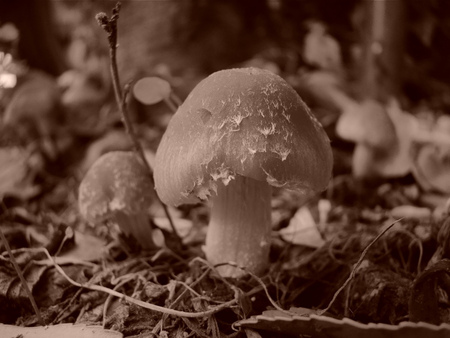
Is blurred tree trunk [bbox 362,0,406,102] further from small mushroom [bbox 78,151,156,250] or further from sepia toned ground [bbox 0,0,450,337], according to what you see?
small mushroom [bbox 78,151,156,250]

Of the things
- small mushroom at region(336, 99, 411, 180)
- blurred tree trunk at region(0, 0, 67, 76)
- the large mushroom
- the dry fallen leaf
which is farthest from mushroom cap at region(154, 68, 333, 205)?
blurred tree trunk at region(0, 0, 67, 76)

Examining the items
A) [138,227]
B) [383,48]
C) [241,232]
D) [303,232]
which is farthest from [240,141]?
[383,48]

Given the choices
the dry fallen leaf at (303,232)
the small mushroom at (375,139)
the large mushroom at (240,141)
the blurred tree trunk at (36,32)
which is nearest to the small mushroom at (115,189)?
the large mushroom at (240,141)

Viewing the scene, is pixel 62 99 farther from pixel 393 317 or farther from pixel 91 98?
pixel 393 317

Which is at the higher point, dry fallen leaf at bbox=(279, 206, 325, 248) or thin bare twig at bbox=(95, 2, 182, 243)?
thin bare twig at bbox=(95, 2, 182, 243)

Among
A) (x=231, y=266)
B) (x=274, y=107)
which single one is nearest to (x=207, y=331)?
(x=231, y=266)

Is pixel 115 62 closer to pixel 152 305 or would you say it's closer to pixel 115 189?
pixel 115 189
